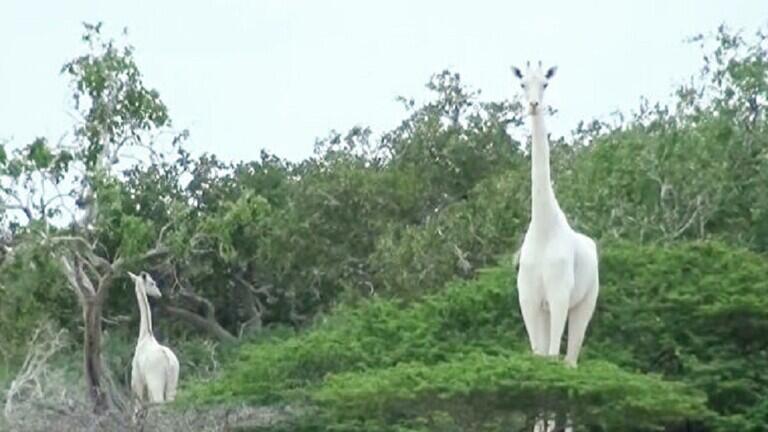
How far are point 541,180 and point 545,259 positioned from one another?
1.54ft

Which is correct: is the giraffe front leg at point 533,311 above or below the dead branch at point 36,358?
below

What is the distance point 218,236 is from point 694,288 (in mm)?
5788

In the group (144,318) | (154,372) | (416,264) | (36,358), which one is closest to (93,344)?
(154,372)

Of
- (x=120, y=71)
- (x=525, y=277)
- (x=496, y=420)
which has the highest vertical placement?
(x=120, y=71)

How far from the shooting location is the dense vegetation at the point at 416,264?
1223 centimetres

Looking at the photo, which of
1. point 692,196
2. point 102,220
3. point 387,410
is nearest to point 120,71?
point 102,220

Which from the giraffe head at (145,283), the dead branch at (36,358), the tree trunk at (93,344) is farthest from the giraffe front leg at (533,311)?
the dead branch at (36,358)

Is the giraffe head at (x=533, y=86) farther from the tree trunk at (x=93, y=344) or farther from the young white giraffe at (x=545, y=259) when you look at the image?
the tree trunk at (x=93, y=344)

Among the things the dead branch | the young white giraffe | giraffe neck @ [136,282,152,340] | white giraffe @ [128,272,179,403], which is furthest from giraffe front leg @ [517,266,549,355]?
the dead branch

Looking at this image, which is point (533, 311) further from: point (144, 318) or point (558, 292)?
point (144, 318)

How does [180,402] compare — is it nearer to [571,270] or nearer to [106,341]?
[571,270]

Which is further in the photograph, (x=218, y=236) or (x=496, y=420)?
(x=218, y=236)

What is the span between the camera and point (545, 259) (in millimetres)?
11484

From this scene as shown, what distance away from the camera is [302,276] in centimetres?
2766
